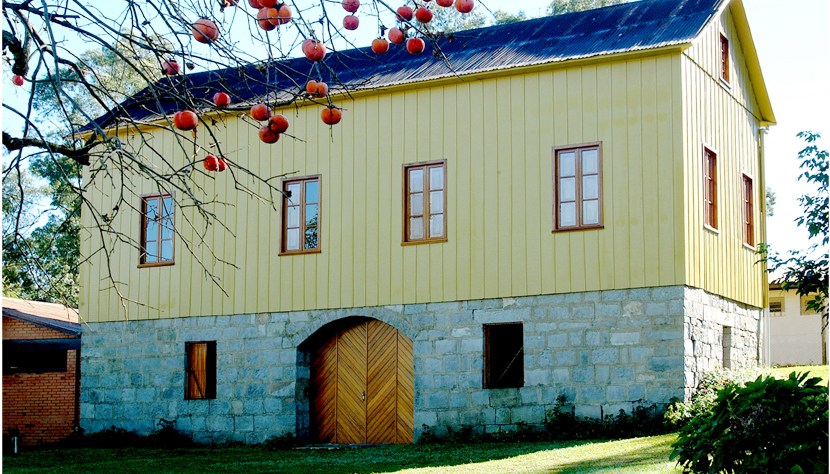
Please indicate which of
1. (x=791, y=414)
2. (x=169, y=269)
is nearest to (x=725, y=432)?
(x=791, y=414)

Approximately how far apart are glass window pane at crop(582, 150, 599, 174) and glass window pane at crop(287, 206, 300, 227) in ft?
16.2

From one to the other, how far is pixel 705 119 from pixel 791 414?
10.0 metres

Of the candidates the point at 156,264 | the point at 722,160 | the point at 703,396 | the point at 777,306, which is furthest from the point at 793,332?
the point at 156,264

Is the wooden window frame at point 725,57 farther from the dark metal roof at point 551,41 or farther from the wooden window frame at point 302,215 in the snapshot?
the wooden window frame at point 302,215

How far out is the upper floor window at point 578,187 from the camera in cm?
1681

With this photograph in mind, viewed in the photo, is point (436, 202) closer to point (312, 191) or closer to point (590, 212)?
point (312, 191)

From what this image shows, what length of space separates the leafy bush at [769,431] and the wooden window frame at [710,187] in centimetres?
905

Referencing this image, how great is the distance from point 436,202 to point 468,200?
0.61m

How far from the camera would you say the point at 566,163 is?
1708 cm

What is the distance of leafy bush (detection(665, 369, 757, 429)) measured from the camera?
15.5 metres

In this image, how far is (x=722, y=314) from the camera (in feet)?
58.8

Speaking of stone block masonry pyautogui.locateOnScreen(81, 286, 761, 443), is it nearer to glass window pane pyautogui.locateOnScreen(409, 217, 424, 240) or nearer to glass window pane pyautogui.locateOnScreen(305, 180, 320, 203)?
glass window pane pyautogui.locateOnScreen(409, 217, 424, 240)

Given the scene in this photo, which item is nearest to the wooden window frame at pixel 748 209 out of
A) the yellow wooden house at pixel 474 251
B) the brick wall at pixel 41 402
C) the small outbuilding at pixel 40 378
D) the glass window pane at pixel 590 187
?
the yellow wooden house at pixel 474 251

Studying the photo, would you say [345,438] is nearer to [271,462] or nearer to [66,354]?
[271,462]
